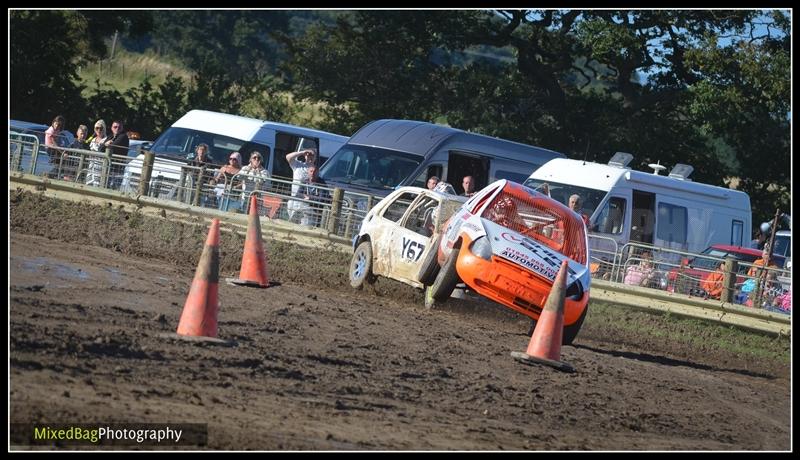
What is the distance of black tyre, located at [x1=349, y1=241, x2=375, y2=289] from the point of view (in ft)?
55.1

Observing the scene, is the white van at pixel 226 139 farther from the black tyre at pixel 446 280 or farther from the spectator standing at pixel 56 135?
the black tyre at pixel 446 280

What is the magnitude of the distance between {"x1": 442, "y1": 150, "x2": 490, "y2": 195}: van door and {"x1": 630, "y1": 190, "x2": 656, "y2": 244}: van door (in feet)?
11.7

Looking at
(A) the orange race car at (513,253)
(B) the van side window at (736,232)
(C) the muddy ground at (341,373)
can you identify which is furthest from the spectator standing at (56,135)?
(B) the van side window at (736,232)

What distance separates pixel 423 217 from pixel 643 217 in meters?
7.98

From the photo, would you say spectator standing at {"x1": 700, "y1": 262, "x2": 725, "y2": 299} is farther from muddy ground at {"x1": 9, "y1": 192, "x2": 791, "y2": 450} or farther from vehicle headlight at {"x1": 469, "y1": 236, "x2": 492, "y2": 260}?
vehicle headlight at {"x1": 469, "y1": 236, "x2": 492, "y2": 260}

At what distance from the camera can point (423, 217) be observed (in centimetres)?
1642

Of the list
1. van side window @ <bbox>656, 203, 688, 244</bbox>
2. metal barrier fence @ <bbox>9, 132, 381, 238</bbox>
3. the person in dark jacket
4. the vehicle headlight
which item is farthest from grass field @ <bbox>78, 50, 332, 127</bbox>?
the vehicle headlight

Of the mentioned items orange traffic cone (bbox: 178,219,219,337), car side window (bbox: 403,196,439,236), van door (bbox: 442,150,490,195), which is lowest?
orange traffic cone (bbox: 178,219,219,337)

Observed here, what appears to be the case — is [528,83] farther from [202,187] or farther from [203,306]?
[203,306]

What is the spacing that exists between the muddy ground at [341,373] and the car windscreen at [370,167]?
7.51m

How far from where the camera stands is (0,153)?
1711 centimetres

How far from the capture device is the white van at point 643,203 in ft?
74.4

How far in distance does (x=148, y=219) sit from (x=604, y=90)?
21.6 m

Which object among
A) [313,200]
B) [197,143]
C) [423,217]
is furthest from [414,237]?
[197,143]
